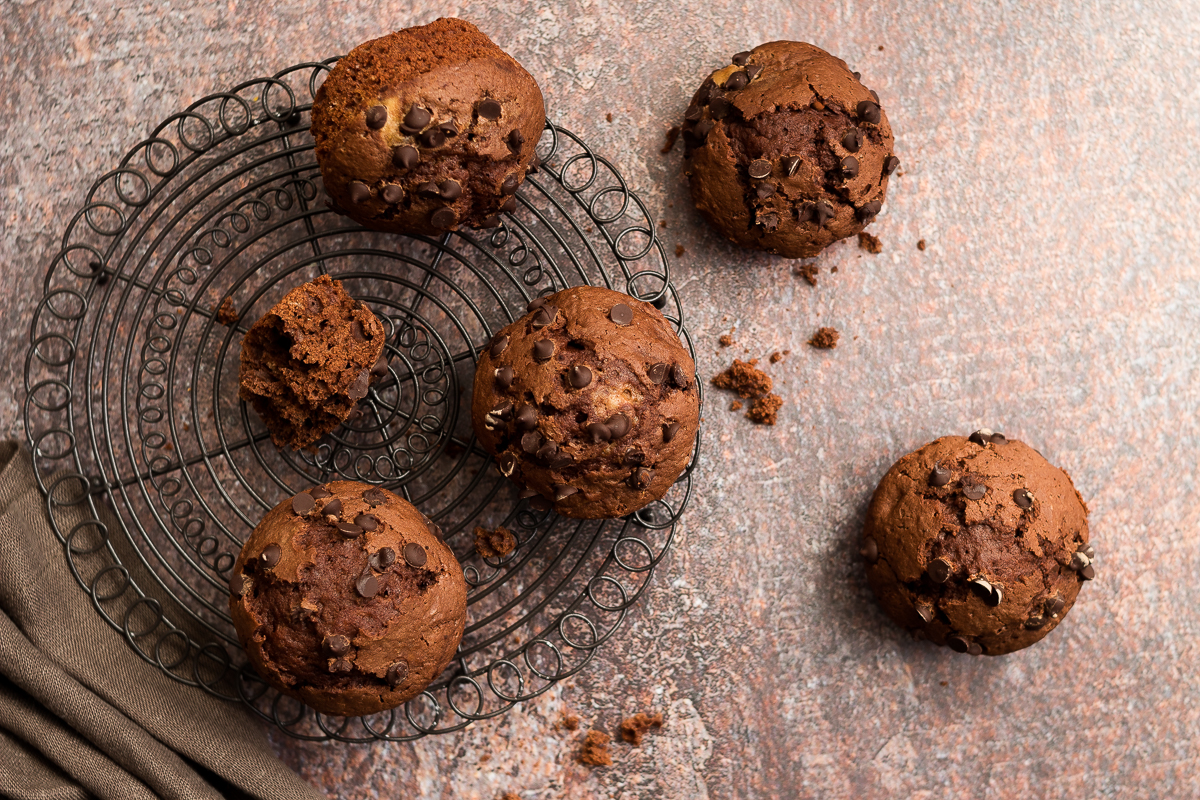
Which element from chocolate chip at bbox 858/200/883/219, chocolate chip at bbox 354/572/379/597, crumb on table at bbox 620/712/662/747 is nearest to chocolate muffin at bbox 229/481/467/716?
chocolate chip at bbox 354/572/379/597

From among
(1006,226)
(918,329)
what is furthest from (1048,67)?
(918,329)

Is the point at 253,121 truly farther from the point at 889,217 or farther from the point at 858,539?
the point at 858,539

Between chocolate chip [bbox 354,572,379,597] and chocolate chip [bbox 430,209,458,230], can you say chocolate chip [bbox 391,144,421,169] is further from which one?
chocolate chip [bbox 354,572,379,597]

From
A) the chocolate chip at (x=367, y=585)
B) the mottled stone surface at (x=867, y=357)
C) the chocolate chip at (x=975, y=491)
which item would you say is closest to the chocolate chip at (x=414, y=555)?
the chocolate chip at (x=367, y=585)

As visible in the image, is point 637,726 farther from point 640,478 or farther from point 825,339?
point 825,339

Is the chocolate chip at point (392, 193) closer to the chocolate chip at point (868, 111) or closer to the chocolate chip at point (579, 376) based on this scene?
the chocolate chip at point (579, 376)

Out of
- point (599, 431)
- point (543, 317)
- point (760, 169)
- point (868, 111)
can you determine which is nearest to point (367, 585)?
point (599, 431)
